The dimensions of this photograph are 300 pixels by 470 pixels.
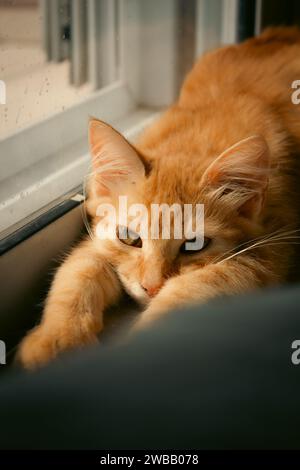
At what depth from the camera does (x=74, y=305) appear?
36.0 inches

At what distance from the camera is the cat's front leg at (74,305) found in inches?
32.4

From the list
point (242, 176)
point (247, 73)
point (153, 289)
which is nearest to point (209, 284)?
point (153, 289)

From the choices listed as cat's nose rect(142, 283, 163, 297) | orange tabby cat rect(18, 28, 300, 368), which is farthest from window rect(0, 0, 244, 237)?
cat's nose rect(142, 283, 163, 297)

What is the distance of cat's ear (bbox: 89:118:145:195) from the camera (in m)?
0.96

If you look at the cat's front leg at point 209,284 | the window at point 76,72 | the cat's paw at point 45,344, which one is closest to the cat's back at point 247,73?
the window at point 76,72

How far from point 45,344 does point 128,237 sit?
0.89 ft

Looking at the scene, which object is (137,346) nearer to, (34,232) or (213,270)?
(213,270)

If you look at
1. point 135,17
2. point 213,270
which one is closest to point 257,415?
point 213,270

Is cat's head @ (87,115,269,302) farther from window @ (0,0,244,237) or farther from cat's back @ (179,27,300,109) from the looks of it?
cat's back @ (179,27,300,109)

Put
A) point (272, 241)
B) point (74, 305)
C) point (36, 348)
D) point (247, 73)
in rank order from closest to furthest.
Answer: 1. point (36, 348)
2. point (74, 305)
3. point (272, 241)
4. point (247, 73)

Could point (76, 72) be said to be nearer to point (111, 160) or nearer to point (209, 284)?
point (111, 160)

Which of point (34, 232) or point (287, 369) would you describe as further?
point (34, 232)

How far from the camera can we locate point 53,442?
469 millimetres

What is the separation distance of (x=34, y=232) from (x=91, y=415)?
2.07 feet
